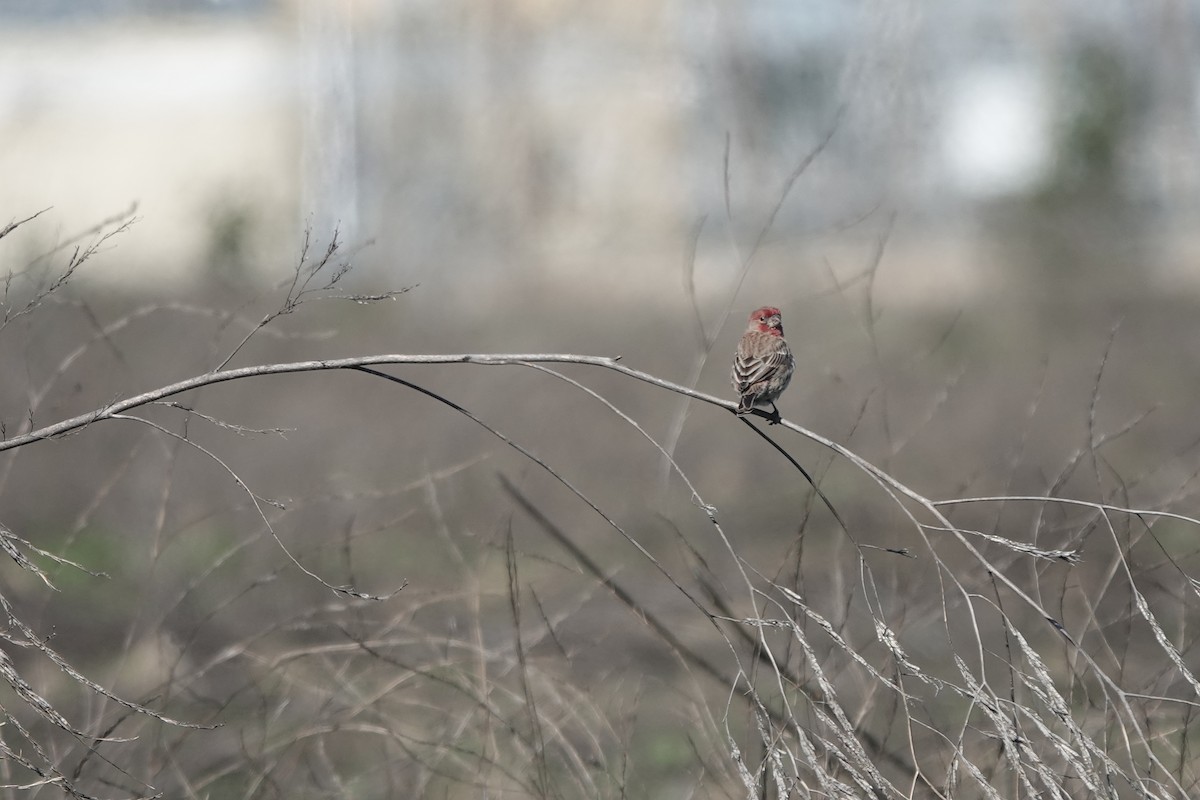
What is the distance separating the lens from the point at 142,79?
62.1ft

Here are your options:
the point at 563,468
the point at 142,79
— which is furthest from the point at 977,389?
the point at 142,79

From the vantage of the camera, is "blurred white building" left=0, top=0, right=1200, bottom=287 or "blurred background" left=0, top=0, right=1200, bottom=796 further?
"blurred white building" left=0, top=0, right=1200, bottom=287

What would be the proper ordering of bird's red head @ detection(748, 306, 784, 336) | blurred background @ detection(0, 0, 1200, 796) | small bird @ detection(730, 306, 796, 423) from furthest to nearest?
1. blurred background @ detection(0, 0, 1200, 796)
2. bird's red head @ detection(748, 306, 784, 336)
3. small bird @ detection(730, 306, 796, 423)

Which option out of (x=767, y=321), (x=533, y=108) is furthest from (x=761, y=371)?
(x=533, y=108)

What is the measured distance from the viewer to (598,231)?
1877 cm

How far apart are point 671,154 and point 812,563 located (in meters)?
9.10

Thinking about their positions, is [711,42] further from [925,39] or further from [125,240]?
[125,240]

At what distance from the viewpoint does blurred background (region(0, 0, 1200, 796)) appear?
43.3 ft

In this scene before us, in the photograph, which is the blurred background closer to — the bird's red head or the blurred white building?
the blurred white building

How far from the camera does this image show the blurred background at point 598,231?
13.2 metres

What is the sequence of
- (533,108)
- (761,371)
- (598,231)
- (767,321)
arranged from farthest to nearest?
1. (533,108)
2. (598,231)
3. (767,321)
4. (761,371)


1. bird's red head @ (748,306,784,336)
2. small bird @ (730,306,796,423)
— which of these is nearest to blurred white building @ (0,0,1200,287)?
bird's red head @ (748,306,784,336)

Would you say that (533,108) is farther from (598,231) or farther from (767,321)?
(767,321)

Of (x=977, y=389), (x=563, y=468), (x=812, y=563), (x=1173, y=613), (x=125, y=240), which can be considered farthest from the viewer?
(x=125, y=240)
